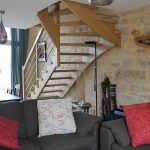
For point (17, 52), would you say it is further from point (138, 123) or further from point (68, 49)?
point (138, 123)

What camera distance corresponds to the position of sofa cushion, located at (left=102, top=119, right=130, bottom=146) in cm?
293

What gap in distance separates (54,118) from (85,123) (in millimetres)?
414

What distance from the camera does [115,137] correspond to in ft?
9.78

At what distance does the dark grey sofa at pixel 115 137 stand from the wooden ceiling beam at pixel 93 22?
1.87 metres

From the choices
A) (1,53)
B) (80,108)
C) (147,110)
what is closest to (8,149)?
(147,110)

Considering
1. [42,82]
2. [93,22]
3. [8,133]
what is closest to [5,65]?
[42,82]

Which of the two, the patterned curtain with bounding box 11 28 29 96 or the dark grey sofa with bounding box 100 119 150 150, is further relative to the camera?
the patterned curtain with bounding box 11 28 29 96

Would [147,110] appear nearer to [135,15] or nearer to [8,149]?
[8,149]

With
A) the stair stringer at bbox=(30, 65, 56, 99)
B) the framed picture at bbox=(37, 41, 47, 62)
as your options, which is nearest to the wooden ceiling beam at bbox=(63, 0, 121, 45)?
the stair stringer at bbox=(30, 65, 56, 99)

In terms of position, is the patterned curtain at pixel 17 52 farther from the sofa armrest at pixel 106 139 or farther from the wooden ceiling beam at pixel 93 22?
the sofa armrest at pixel 106 139

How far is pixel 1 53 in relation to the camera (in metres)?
7.59

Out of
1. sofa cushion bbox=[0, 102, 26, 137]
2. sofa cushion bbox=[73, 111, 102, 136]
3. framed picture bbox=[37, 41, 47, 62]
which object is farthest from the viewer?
framed picture bbox=[37, 41, 47, 62]

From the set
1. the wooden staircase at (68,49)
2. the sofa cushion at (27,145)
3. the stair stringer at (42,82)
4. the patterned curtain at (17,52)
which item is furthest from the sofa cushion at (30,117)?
the patterned curtain at (17,52)

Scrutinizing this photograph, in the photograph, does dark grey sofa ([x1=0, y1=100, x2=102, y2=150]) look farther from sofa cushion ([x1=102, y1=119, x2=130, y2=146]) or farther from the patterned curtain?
the patterned curtain
